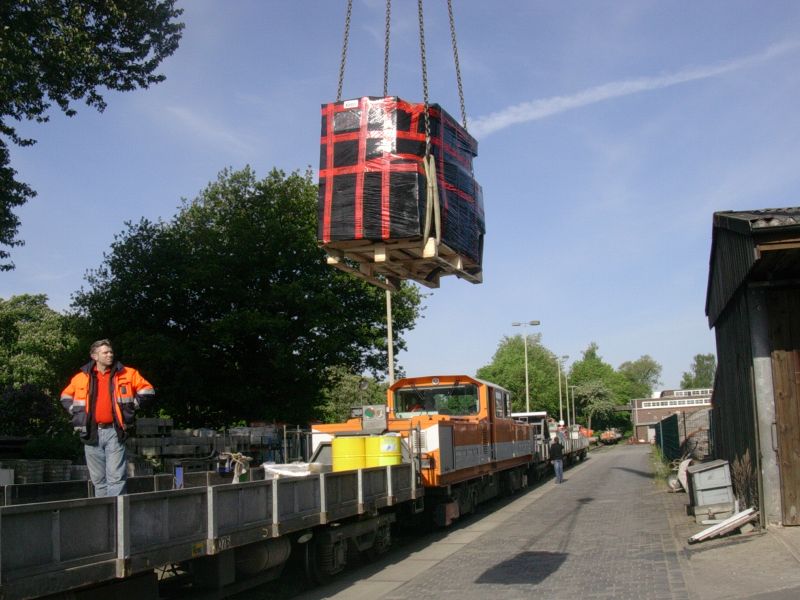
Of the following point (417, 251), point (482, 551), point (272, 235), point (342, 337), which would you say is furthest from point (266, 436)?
point (417, 251)

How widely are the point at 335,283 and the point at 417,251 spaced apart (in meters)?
24.5

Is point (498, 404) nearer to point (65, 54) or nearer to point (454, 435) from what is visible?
point (454, 435)

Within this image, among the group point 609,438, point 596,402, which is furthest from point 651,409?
point 596,402

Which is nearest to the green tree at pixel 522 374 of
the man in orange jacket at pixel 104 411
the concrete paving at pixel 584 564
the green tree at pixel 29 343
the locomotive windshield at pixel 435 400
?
the green tree at pixel 29 343

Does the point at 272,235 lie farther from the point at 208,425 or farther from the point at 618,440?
the point at 618,440

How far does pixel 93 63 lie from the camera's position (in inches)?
655

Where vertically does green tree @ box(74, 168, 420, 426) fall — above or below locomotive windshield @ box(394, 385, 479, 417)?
above

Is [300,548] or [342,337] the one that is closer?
[300,548]

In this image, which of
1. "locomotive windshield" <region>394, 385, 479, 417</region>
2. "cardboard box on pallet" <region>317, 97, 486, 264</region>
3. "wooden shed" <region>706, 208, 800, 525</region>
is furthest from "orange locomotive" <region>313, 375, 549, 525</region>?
"cardboard box on pallet" <region>317, 97, 486, 264</region>

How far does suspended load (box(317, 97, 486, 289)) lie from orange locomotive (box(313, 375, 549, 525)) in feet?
17.0

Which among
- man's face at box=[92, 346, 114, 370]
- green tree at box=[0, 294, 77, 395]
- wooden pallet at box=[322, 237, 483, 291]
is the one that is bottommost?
man's face at box=[92, 346, 114, 370]

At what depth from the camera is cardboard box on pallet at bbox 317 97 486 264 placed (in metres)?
8.40

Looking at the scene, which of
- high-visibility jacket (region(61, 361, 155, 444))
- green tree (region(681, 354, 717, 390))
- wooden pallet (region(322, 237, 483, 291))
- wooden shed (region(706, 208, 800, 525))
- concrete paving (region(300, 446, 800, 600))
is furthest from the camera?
green tree (region(681, 354, 717, 390))

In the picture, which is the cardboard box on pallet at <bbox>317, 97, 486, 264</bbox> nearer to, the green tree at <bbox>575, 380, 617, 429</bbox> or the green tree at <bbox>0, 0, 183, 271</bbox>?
the green tree at <bbox>0, 0, 183, 271</bbox>
